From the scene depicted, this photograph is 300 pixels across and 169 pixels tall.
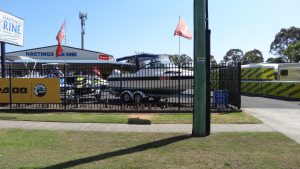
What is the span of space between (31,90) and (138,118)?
585 centimetres

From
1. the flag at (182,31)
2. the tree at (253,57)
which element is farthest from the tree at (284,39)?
the flag at (182,31)

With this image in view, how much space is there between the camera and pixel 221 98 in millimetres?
17906

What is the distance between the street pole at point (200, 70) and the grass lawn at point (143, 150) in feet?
1.40

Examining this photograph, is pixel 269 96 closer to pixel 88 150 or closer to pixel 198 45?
pixel 198 45

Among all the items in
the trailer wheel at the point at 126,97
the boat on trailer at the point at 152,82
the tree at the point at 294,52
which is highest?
the tree at the point at 294,52

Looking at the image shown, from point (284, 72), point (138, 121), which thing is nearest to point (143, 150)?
point (138, 121)

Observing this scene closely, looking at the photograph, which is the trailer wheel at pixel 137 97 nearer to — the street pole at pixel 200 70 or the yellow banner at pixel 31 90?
the yellow banner at pixel 31 90

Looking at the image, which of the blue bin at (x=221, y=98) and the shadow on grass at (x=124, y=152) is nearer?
the shadow on grass at (x=124, y=152)

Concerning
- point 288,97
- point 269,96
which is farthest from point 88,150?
point 269,96

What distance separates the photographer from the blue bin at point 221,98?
17.8m

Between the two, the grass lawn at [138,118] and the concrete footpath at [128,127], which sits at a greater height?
the grass lawn at [138,118]

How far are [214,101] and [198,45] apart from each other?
7399mm

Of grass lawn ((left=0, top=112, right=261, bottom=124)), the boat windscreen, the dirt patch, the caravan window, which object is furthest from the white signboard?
the caravan window

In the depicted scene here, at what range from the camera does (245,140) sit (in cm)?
1050
